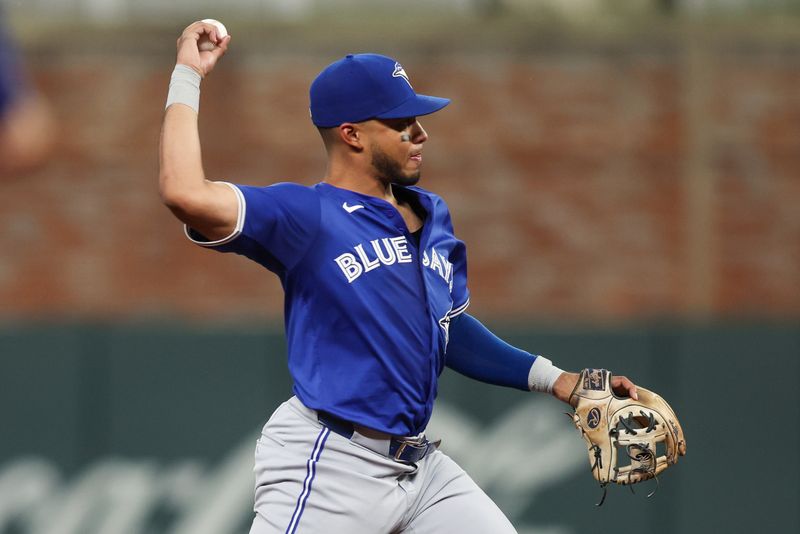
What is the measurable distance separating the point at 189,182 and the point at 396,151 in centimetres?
76

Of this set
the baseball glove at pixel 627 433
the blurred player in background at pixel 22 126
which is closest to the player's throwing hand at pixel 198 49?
the baseball glove at pixel 627 433

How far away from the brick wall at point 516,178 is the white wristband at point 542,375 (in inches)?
202

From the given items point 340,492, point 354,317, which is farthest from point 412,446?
point 354,317

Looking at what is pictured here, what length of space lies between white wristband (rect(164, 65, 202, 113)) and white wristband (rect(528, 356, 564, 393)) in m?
1.34

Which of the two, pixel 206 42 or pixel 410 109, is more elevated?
pixel 206 42

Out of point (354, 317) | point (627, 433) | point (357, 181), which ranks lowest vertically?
point (627, 433)

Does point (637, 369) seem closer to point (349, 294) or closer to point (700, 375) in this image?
point (700, 375)

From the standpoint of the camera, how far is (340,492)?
388 cm

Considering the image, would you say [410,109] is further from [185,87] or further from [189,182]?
[189,182]

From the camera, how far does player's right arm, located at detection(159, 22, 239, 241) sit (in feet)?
11.5

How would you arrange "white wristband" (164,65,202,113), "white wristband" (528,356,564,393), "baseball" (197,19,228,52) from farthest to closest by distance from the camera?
"white wristband" (528,356,564,393), "baseball" (197,19,228,52), "white wristband" (164,65,202,113)

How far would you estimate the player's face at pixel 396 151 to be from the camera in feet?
A: 13.2

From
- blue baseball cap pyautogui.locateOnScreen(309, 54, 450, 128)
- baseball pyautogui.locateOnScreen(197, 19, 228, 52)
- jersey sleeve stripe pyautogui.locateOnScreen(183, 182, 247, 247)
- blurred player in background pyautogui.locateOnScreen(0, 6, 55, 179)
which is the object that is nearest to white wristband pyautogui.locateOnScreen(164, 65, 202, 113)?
baseball pyautogui.locateOnScreen(197, 19, 228, 52)

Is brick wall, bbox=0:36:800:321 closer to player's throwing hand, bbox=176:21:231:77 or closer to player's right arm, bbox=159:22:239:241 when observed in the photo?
player's throwing hand, bbox=176:21:231:77
